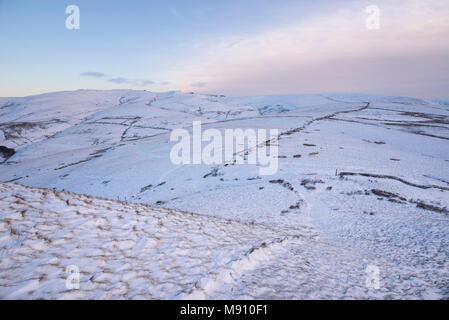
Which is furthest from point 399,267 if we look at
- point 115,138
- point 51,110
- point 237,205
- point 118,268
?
point 51,110
